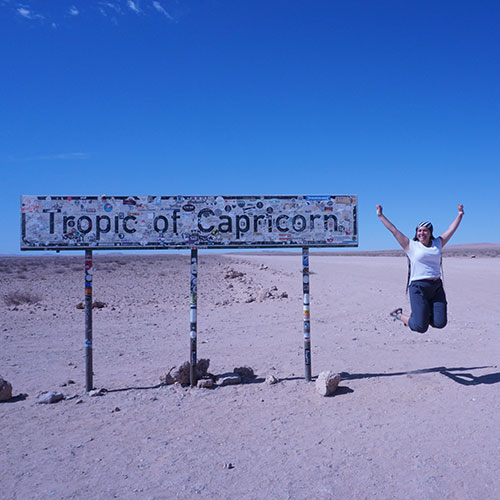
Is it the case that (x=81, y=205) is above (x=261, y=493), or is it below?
above

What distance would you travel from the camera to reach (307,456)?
423cm

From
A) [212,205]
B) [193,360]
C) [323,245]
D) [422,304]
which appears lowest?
[193,360]

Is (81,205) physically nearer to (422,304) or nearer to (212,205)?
(212,205)

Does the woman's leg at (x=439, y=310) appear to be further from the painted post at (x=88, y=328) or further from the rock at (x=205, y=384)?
the painted post at (x=88, y=328)

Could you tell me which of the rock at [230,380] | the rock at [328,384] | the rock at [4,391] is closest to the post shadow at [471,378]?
the rock at [328,384]

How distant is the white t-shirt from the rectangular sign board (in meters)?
0.75

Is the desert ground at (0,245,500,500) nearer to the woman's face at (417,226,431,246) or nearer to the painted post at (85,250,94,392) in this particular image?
the painted post at (85,250,94,392)

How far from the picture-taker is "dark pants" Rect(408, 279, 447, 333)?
602 centimetres

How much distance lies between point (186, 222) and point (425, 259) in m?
3.03

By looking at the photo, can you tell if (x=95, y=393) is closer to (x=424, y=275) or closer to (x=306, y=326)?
(x=306, y=326)

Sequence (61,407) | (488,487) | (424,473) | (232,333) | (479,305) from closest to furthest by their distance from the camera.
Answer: (488,487) → (424,473) → (61,407) → (232,333) → (479,305)

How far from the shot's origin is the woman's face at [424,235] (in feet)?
19.9

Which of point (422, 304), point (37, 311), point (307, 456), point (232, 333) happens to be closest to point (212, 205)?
point (422, 304)

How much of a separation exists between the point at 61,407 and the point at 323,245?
147 inches
